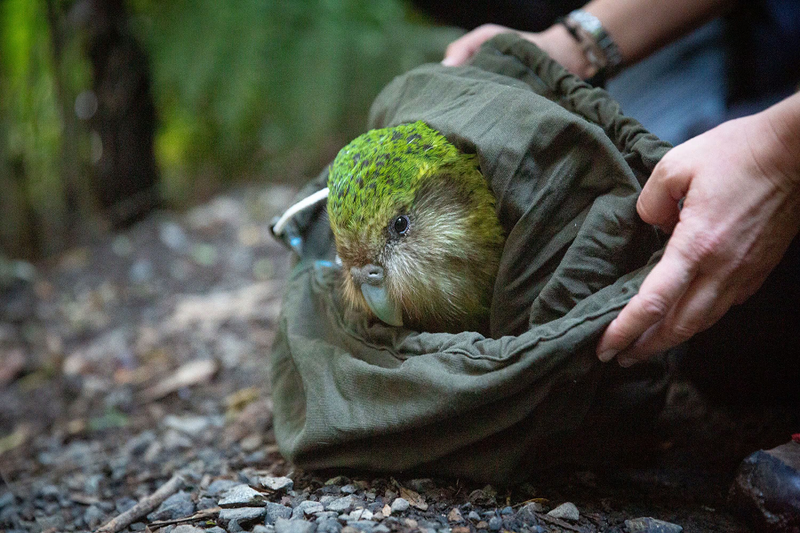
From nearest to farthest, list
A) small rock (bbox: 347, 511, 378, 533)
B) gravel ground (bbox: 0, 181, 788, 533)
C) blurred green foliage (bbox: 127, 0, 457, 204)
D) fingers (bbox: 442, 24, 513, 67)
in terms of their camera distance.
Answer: small rock (bbox: 347, 511, 378, 533), gravel ground (bbox: 0, 181, 788, 533), fingers (bbox: 442, 24, 513, 67), blurred green foliage (bbox: 127, 0, 457, 204)

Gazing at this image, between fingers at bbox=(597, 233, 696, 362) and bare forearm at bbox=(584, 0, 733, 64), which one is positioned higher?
bare forearm at bbox=(584, 0, 733, 64)

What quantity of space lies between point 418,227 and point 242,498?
0.93 m

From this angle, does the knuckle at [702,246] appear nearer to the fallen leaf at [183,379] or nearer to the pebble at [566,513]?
the pebble at [566,513]

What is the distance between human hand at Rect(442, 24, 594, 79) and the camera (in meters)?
2.33

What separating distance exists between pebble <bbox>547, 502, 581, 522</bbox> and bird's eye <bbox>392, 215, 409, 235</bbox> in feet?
2.90

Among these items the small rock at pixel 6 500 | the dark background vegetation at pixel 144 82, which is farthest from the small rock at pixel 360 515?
the dark background vegetation at pixel 144 82

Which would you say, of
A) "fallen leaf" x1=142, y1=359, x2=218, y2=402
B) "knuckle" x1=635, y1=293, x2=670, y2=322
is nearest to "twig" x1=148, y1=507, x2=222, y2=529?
"knuckle" x1=635, y1=293, x2=670, y2=322

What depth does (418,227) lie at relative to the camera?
190cm

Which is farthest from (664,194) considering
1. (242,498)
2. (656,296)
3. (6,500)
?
(6,500)

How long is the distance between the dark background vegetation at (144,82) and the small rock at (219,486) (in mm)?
2974

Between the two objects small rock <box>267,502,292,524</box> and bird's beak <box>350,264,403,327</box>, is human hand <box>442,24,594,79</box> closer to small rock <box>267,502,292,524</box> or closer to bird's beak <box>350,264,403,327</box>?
bird's beak <box>350,264,403,327</box>

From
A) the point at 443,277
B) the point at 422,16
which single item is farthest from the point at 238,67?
the point at 443,277

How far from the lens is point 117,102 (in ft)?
16.3

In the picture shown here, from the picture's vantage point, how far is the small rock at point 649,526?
1.59 metres
